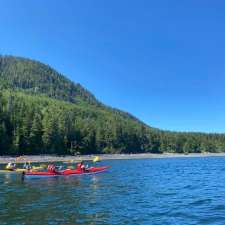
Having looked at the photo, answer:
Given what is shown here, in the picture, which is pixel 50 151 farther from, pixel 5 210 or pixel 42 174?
pixel 5 210

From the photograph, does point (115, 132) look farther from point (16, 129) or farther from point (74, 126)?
point (16, 129)

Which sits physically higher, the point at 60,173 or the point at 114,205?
the point at 60,173

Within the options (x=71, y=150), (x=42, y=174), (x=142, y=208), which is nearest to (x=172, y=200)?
(x=142, y=208)

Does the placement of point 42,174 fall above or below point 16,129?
below

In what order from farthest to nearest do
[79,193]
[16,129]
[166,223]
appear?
[16,129] < [79,193] < [166,223]

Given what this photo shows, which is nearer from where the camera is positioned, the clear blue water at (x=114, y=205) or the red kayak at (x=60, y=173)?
the clear blue water at (x=114, y=205)

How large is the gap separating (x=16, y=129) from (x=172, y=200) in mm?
110045

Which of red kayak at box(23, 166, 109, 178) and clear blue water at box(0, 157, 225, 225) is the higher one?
red kayak at box(23, 166, 109, 178)

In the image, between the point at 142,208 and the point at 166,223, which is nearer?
the point at 166,223

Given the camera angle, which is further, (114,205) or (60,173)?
(60,173)

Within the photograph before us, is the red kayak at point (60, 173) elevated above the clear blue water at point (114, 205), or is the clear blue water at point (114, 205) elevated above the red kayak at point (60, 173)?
the red kayak at point (60, 173)

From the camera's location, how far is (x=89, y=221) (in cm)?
2539

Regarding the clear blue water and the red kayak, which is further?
the red kayak

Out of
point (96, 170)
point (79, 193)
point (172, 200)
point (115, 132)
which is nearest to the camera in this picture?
point (172, 200)
